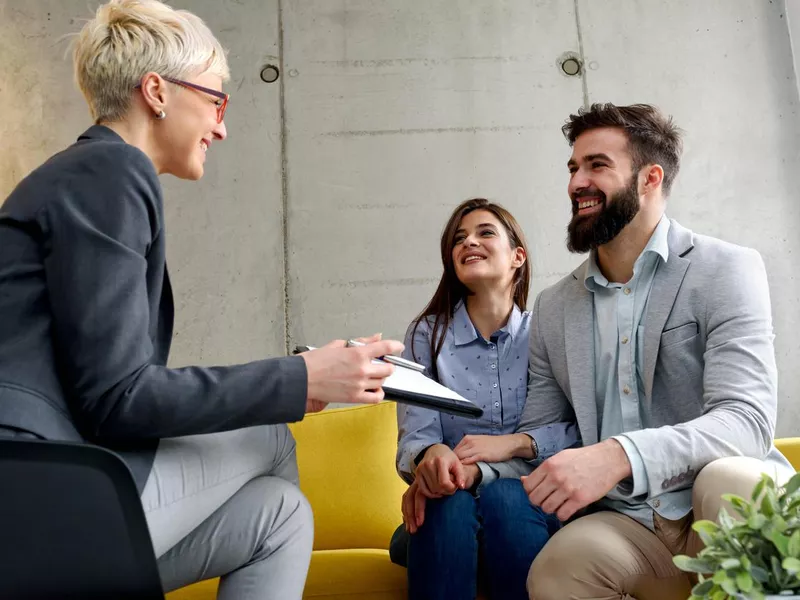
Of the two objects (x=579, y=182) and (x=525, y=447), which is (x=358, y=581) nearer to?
(x=525, y=447)

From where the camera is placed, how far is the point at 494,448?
6.25 ft

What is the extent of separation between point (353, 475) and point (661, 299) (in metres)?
1.17

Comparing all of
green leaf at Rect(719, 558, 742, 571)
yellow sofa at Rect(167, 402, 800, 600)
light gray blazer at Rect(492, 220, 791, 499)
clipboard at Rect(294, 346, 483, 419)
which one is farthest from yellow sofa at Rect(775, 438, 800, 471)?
green leaf at Rect(719, 558, 742, 571)

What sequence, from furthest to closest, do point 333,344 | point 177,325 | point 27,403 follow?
point 177,325 < point 333,344 < point 27,403

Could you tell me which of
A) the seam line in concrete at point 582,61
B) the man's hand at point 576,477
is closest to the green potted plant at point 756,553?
the man's hand at point 576,477

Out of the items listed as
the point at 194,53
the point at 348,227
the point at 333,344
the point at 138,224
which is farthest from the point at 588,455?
the point at 348,227

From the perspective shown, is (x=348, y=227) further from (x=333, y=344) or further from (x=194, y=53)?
(x=333, y=344)

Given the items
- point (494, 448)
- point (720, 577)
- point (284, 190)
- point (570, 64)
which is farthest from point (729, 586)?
point (570, 64)

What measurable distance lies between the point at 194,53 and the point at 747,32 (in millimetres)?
3280

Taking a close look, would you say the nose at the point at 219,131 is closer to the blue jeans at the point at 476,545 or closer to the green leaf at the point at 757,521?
the blue jeans at the point at 476,545

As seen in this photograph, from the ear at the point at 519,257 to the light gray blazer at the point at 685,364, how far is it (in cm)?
49

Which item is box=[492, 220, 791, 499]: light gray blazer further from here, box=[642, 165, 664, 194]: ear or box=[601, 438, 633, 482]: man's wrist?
box=[642, 165, 664, 194]: ear

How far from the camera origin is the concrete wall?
3623mm

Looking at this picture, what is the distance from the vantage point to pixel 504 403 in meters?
2.17
